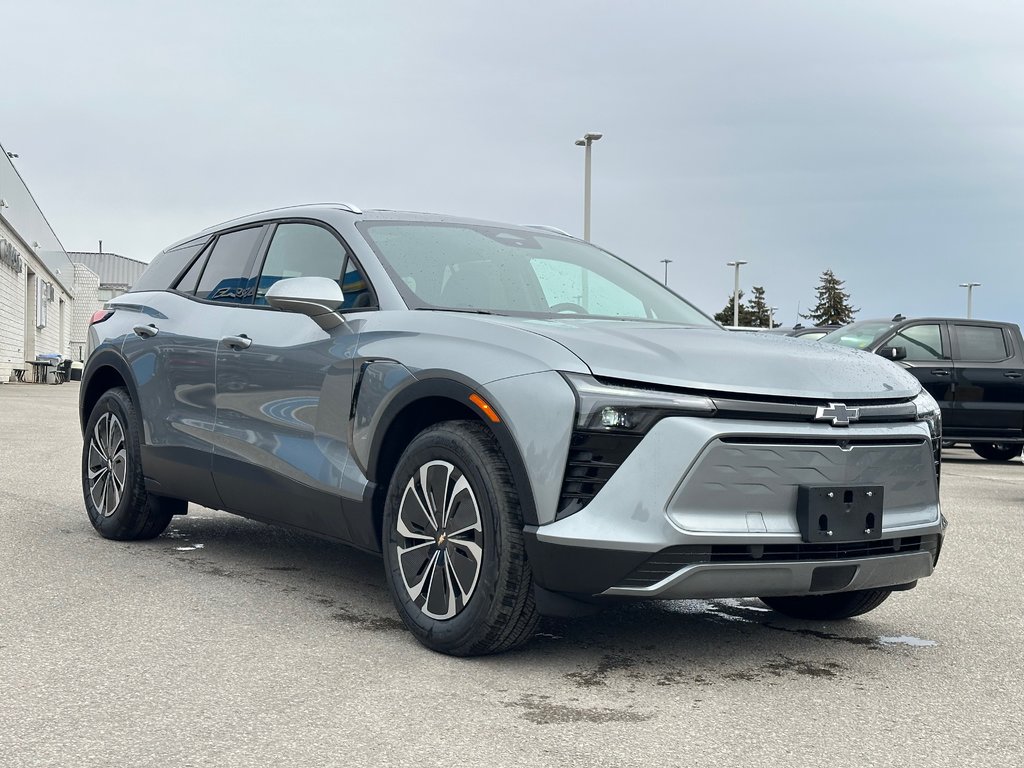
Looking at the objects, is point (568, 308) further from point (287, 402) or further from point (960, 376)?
point (960, 376)

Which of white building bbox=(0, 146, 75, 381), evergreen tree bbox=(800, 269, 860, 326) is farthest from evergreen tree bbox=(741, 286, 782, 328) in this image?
white building bbox=(0, 146, 75, 381)

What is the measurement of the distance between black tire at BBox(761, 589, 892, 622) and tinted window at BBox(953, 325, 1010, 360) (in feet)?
37.3

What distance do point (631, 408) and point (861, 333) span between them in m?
12.3

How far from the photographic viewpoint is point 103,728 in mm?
3412

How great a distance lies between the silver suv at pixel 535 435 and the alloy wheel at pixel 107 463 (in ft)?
3.47

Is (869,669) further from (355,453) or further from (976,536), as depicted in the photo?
(976,536)

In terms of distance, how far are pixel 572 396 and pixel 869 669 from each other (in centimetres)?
148

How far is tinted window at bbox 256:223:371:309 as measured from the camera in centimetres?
509

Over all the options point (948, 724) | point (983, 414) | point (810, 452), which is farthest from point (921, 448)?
point (983, 414)

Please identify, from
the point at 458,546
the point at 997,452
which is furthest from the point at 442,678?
the point at 997,452

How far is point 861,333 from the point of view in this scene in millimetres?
15477

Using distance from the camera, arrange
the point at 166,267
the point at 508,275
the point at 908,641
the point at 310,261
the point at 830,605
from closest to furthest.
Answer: the point at 908,641 < the point at 830,605 < the point at 508,275 < the point at 310,261 < the point at 166,267

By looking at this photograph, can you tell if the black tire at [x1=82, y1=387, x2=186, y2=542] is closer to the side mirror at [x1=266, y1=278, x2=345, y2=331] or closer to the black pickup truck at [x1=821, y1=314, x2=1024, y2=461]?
the side mirror at [x1=266, y1=278, x2=345, y2=331]

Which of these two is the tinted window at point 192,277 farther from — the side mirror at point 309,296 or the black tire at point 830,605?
the black tire at point 830,605
